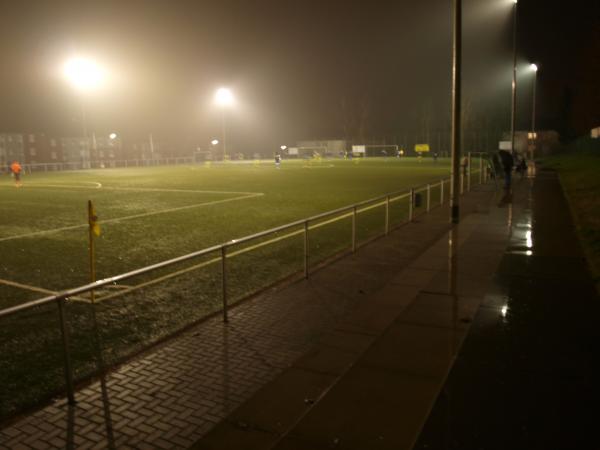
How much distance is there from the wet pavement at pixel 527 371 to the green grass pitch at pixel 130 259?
11.3 ft

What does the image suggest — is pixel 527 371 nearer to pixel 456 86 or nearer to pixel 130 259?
pixel 130 259

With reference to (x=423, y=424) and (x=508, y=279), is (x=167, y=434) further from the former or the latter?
(x=508, y=279)

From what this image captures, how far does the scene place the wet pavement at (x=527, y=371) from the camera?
381 centimetres

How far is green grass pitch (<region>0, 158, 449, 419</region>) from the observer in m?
5.69

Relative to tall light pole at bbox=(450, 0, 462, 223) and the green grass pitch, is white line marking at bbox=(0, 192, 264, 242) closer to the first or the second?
the green grass pitch

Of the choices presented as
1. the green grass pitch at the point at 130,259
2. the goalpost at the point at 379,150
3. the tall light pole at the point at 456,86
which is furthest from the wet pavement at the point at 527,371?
the goalpost at the point at 379,150

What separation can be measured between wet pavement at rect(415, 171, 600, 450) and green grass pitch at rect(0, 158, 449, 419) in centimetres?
345

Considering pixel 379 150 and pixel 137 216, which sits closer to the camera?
pixel 137 216

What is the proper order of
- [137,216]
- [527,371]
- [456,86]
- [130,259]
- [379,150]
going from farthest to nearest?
[379,150]
[137,216]
[456,86]
[130,259]
[527,371]

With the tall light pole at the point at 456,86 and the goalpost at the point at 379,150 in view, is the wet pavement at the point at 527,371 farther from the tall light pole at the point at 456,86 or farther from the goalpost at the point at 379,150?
the goalpost at the point at 379,150

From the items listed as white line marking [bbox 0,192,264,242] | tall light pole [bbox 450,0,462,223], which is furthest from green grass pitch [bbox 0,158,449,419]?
tall light pole [bbox 450,0,462,223]

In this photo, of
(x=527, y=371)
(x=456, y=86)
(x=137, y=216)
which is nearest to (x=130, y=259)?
(x=137, y=216)

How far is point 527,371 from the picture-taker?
4875mm

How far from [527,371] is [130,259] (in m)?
7.94
